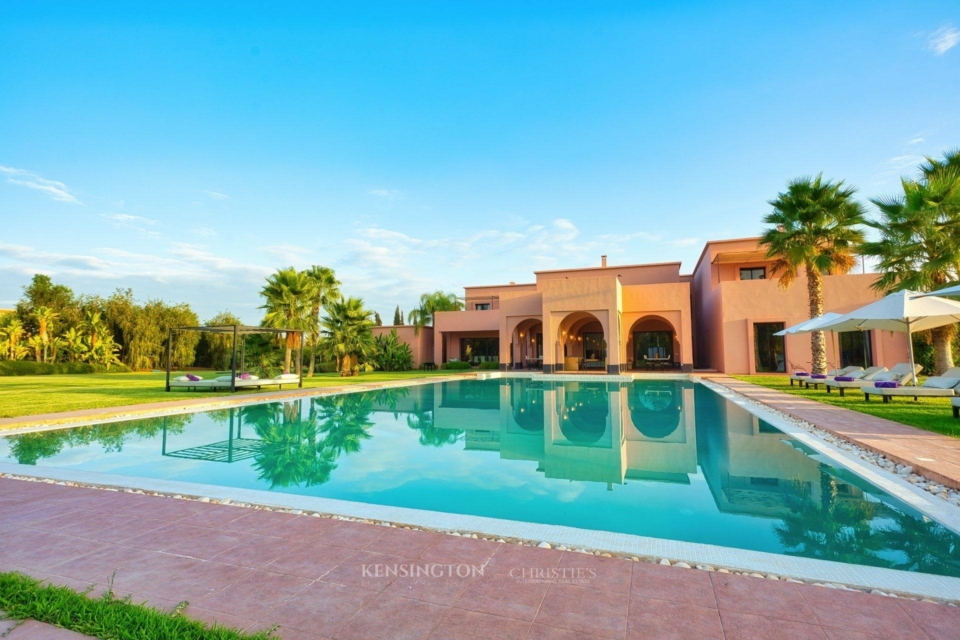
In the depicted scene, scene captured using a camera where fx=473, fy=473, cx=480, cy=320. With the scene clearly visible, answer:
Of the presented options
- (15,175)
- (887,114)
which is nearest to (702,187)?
(887,114)

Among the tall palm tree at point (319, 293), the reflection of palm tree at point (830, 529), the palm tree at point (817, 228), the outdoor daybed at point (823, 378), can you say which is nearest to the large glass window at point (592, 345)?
the palm tree at point (817, 228)

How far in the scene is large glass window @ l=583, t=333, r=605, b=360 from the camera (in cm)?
3381

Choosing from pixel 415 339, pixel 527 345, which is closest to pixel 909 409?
pixel 527 345

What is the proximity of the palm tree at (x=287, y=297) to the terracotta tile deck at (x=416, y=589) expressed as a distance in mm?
20816

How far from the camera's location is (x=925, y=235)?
13.3 metres

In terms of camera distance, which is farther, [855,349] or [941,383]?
[855,349]

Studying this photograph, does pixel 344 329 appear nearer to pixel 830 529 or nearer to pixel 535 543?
pixel 535 543

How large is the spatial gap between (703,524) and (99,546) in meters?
4.82

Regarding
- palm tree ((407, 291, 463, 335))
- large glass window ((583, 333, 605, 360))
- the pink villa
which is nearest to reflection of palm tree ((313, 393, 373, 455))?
the pink villa

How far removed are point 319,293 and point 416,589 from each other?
989 inches

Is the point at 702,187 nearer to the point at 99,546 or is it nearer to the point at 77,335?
the point at 99,546

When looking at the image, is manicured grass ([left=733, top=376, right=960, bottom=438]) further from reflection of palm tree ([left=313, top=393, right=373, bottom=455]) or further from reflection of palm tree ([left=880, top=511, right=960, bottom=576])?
reflection of palm tree ([left=313, top=393, right=373, bottom=455])

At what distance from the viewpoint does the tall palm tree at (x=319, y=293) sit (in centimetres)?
2547

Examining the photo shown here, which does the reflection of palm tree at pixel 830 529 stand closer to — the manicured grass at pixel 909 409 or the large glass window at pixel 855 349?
the manicured grass at pixel 909 409
